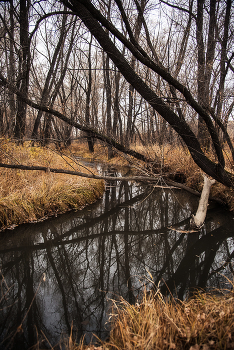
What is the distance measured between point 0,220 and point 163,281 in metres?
3.61

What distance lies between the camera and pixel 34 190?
543 cm

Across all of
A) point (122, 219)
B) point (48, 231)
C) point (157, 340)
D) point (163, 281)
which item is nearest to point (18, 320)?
point (157, 340)

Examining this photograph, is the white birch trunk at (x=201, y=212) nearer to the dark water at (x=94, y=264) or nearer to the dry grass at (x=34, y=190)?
the dark water at (x=94, y=264)

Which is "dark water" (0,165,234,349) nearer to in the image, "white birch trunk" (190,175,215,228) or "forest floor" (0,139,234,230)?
"white birch trunk" (190,175,215,228)

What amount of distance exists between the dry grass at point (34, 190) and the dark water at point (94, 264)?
1.11 feet

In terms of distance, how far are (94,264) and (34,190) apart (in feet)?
8.57

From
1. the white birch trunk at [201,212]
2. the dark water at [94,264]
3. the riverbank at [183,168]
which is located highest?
the riverbank at [183,168]

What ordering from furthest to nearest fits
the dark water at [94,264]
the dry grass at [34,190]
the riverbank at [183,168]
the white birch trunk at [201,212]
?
the riverbank at [183,168], the white birch trunk at [201,212], the dry grass at [34,190], the dark water at [94,264]

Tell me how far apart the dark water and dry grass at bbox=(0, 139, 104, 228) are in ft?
1.11

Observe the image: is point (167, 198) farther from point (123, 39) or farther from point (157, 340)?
point (157, 340)

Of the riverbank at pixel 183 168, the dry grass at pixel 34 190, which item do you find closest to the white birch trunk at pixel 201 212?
the riverbank at pixel 183 168

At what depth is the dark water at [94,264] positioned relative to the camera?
251 centimetres

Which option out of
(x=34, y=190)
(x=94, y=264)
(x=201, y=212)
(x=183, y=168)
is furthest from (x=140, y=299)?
(x=183, y=168)

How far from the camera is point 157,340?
1.65 m
